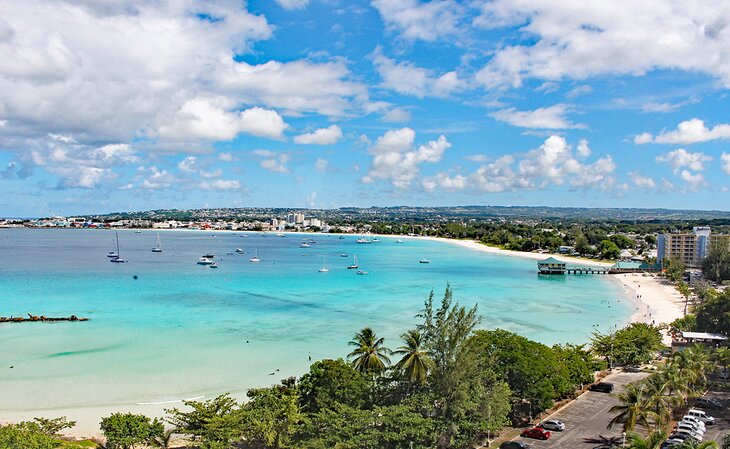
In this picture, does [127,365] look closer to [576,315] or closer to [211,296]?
[211,296]

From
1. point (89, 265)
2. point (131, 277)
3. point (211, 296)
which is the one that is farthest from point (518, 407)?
point (89, 265)

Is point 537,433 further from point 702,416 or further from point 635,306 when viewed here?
point 635,306

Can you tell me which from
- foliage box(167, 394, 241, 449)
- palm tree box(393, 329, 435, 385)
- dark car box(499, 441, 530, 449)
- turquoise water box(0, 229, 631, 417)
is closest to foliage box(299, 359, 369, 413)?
palm tree box(393, 329, 435, 385)

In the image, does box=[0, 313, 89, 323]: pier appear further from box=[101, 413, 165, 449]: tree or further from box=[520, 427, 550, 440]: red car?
box=[520, 427, 550, 440]: red car

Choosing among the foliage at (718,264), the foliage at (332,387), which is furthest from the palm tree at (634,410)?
the foliage at (718,264)

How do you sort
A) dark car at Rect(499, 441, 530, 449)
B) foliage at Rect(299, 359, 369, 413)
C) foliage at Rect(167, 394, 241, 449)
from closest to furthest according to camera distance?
1. foliage at Rect(167, 394, 241, 449)
2. dark car at Rect(499, 441, 530, 449)
3. foliage at Rect(299, 359, 369, 413)

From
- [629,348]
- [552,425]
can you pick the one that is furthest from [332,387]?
[629,348]

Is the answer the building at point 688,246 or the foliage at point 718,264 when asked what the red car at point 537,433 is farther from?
the building at point 688,246
